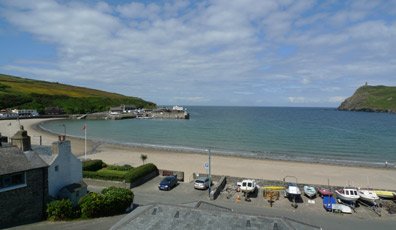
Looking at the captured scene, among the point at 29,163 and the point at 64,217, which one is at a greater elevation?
the point at 29,163

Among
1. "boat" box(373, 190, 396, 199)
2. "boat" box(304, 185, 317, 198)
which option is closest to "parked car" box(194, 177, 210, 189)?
"boat" box(304, 185, 317, 198)

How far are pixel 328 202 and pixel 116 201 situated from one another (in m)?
16.9

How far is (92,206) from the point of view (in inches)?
904

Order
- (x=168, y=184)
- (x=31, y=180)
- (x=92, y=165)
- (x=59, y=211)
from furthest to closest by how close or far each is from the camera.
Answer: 1. (x=92, y=165)
2. (x=168, y=184)
3. (x=59, y=211)
4. (x=31, y=180)

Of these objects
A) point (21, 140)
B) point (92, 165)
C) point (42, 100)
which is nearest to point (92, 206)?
point (21, 140)

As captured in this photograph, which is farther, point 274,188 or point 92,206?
point 274,188

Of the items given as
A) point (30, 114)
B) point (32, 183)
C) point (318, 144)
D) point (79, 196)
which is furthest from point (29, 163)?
point (30, 114)

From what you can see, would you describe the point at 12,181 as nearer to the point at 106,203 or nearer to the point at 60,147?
the point at 60,147

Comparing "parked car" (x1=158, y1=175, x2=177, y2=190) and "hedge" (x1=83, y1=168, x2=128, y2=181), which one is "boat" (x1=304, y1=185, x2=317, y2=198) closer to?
"parked car" (x1=158, y1=175, x2=177, y2=190)

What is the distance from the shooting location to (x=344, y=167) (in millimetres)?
48062

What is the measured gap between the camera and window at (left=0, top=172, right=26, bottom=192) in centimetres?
2062

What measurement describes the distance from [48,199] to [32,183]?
6.04ft

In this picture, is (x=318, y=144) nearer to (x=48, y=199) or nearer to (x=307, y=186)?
(x=307, y=186)

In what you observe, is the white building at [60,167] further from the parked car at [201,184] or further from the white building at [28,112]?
the white building at [28,112]
